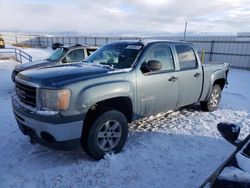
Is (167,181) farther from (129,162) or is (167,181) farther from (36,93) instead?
(36,93)

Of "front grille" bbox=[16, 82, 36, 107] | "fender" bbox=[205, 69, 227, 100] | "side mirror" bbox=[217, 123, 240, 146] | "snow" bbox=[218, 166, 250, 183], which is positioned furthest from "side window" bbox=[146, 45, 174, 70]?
"snow" bbox=[218, 166, 250, 183]

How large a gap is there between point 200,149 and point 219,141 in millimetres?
585

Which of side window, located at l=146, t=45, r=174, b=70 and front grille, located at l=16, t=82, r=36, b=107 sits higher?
side window, located at l=146, t=45, r=174, b=70

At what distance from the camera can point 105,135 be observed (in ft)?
11.9

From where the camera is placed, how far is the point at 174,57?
4715 mm

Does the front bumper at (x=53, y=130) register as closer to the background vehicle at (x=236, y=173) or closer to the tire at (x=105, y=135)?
the tire at (x=105, y=135)

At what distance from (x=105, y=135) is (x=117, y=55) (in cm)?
160

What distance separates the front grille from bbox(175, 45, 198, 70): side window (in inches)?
116

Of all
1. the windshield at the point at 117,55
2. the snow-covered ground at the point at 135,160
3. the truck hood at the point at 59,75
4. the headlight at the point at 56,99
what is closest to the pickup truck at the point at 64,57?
the snow-covered ground at the point at 135,160

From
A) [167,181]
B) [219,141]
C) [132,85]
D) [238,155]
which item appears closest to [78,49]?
[132,85]

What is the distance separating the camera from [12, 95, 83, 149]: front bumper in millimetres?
3102

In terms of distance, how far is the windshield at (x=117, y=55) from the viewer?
4137mm

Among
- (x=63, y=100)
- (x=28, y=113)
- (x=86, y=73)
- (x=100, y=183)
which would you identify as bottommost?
(x=100, y=183)

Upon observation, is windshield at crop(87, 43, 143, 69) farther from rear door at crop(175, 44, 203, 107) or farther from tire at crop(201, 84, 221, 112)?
tire at crop(201, 84, 221, 112)
